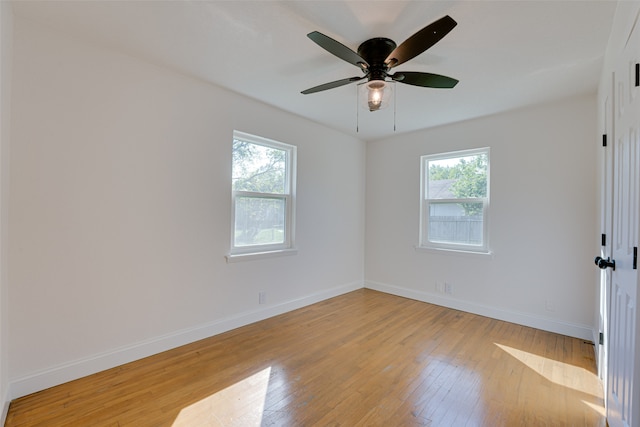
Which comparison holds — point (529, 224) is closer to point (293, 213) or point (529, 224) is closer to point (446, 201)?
point (446, 201)

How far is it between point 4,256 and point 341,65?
8.67 feet

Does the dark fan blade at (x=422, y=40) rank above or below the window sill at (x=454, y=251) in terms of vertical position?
above

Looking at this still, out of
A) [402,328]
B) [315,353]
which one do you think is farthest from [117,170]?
[402,328]

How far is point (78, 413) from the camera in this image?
175cm

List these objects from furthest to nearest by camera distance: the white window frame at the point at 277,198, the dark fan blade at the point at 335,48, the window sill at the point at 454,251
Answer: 1. the window sill at the point at 454,251
2. the white window frame at the point at 277,198
3. the dark fan blade at the point at 335,48

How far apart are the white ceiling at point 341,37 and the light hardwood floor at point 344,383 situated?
96.7 inches

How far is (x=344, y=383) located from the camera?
2.10 m

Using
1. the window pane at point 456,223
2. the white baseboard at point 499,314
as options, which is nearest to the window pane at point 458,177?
the window pane at point 456,223

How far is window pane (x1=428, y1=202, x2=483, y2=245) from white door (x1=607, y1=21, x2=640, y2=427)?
6.51ft

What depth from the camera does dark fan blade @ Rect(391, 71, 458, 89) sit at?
1.93m

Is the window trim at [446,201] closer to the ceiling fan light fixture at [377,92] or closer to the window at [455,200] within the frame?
the window at [455,200]

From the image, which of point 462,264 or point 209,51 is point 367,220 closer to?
point 462,264

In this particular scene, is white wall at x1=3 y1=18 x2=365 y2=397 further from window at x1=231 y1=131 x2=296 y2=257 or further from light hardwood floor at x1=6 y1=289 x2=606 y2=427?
light hardwood floor at x1=6 y1=289 x2=606 y2=427

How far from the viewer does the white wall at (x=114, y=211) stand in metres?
1.92
